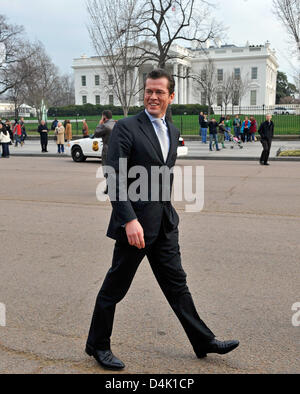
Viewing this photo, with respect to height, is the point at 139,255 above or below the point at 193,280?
above

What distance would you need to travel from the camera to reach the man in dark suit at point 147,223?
2.62 meters

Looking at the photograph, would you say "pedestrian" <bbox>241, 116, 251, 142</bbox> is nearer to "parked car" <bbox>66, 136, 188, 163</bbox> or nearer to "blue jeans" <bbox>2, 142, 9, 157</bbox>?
"parked car" <bbox>66, 136, 188, 163</bbox>

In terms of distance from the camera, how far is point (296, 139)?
27969 millimetres

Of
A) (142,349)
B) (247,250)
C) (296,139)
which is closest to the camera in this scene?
(142,349)

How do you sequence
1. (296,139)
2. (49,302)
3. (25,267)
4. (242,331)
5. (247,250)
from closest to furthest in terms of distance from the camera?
(242,331) → (49,302) → (25,267) → (247,250) → (296,139)

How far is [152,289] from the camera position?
427cm

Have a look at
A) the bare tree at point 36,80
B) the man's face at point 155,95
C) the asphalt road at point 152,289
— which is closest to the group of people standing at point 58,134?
the asphalt road at point 152,289

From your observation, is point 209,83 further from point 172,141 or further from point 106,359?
point 106,359

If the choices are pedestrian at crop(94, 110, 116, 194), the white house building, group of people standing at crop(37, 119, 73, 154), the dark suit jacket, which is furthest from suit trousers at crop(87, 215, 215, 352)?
the white house building

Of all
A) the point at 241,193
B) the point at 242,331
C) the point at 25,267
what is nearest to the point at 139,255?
the point at 242,331

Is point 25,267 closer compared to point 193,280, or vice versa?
point 193,280
